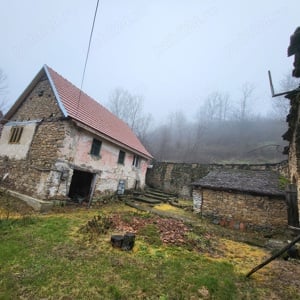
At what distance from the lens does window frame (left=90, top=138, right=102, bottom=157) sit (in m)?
9.98

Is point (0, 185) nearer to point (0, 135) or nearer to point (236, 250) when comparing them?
point (0, 135)

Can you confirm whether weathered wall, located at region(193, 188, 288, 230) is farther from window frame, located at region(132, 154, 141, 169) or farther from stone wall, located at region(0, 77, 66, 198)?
stone wall, located at region(0, 77, 66, 198)

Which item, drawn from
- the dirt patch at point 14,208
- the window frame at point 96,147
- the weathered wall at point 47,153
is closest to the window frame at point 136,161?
the weathered wall at point 47,153

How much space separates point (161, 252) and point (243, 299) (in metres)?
2.12

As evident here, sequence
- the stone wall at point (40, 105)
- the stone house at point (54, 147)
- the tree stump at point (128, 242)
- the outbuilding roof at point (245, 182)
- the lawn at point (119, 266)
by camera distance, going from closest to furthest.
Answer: the lawn at point (119, 266)
the tree stump at point (128, 242)
the stone house at point (54, 147)
the outbuilding roof at point (245, 182)
the stone wall at point (40, 105)

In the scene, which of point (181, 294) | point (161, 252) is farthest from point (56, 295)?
point (161, 252)

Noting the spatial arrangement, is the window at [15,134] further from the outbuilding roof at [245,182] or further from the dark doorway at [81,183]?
the outbuilding roof at [245,182]

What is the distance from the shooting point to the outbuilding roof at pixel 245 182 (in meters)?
8.60

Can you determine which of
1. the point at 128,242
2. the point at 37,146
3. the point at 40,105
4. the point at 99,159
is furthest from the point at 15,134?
the point at 128,242

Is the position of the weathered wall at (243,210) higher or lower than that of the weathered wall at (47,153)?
lower

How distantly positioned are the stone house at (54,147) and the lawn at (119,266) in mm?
2747

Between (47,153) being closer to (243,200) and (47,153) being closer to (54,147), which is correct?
(54,147)

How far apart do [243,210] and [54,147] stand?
962 cm

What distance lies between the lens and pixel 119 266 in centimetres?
377
